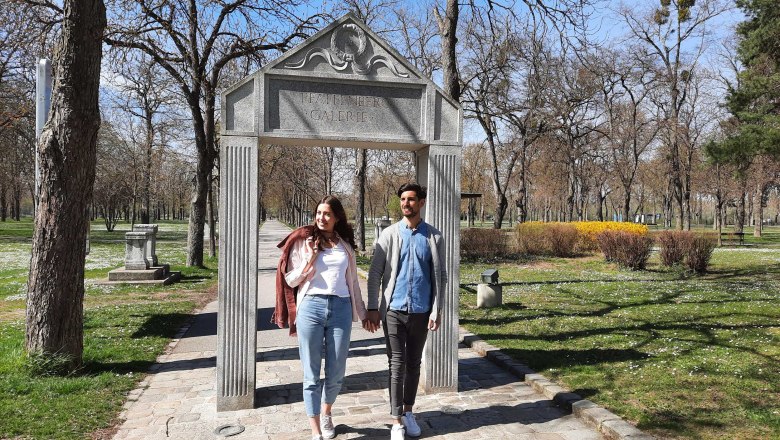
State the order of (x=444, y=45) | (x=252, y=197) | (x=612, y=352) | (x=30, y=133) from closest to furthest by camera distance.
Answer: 1. (x=252, y=197)
2. (x=612, y=352)
3. (x=444, y=45)
4. (x=30, y=133)

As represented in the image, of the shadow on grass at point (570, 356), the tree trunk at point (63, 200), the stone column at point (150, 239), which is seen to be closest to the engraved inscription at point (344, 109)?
the tree trunk at point (63, 200)

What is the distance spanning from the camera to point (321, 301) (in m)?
3.98

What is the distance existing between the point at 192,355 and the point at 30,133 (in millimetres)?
23304

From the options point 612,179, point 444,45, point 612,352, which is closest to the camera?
point 612,352

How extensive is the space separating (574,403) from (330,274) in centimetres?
260

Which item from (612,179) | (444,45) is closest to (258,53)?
(444,45)

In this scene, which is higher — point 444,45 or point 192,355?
point 444,45

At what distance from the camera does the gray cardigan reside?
4.17 meters

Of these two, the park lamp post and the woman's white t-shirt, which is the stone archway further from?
the park lamp post

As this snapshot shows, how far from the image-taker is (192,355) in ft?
22.3

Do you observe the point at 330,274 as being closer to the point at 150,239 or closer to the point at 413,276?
the point at 413,276

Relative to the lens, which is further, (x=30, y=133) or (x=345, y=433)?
(x=30, y=133)

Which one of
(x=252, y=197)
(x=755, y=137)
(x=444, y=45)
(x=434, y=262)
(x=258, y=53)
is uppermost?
(x=258, y=53)

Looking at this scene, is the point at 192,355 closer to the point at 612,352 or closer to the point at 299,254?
the point at 299,254
